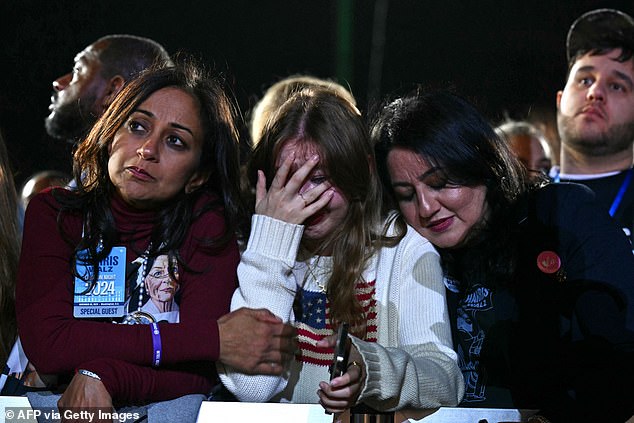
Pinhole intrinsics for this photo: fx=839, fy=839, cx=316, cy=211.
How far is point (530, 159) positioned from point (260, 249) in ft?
5.25

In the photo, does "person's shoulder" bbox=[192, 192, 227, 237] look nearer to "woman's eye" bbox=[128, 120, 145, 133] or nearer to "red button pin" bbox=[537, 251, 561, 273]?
"woman's eye" bbox=[128, 120, 145, 133]

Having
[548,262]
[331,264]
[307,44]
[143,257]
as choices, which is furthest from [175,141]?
[307,44]

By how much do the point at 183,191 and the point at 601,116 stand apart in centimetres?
142

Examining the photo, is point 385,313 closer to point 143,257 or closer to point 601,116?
point 143,257

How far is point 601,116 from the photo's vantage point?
254 centimetres

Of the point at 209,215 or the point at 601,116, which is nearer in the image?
the point at 209,215

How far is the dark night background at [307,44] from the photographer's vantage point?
2416mm

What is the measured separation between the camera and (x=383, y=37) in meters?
3.62

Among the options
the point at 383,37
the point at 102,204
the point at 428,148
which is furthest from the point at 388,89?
the point at 102,204

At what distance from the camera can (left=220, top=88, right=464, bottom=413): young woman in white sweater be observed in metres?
1.57

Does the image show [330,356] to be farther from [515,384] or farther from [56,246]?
[56,246]

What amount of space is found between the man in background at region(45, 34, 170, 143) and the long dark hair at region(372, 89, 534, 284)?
800 millimetres

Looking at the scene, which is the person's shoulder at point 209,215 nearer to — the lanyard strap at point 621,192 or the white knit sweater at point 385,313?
the white knit sweater at point 385,313

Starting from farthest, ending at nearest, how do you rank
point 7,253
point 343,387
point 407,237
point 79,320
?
point 7,253
point 407,237
point 79,320
point 343,387
